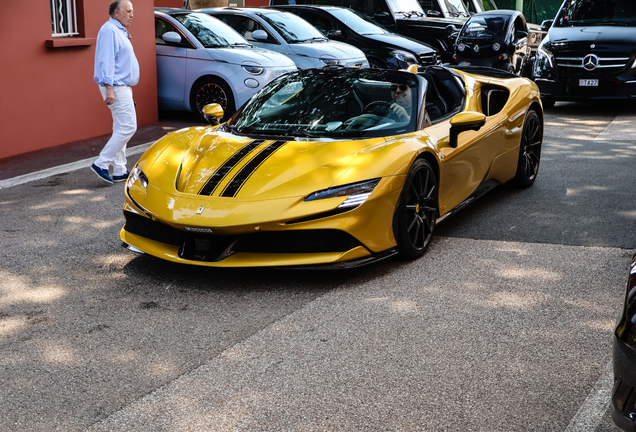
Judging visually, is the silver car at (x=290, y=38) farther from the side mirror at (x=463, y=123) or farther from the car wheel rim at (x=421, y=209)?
the car wheel rim at (x=421, y=209)

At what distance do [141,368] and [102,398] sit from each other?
0.31 metres

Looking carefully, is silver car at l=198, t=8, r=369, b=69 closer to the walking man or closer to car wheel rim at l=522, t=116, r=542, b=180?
the walking man

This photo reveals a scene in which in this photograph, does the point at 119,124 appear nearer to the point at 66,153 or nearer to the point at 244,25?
the point at 66,153

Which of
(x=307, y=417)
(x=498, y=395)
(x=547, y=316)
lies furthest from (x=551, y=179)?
(x=307, y=417)

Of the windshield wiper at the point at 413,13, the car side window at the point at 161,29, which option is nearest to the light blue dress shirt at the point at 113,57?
the car side window at the point at 161,29

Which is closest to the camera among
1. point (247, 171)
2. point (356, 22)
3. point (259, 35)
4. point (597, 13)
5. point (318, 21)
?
point (247, 171)

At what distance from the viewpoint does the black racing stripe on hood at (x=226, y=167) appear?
457 cm

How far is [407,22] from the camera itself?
650 inches

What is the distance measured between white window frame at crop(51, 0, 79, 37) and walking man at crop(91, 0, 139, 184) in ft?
8.22

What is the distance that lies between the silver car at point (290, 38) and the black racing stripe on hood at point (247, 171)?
24.5ft

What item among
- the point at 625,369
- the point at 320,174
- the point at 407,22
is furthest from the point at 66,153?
the point at 407,22

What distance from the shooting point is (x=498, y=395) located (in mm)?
3170

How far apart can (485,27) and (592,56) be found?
13.5 ft

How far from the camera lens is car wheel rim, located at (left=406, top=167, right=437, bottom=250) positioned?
4.90 m
